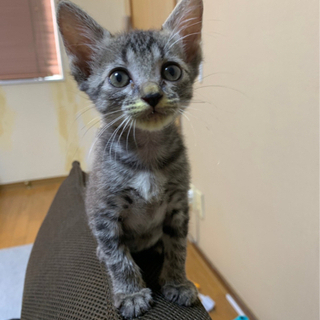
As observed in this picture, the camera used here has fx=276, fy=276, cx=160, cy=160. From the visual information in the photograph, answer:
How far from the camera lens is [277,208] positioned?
2.87ft

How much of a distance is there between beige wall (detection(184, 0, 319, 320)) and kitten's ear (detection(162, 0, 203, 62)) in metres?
0.25

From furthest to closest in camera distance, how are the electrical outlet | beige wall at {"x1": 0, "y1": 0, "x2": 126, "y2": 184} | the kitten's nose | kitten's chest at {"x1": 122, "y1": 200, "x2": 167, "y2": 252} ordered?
beige wall at {"x1": 0, "y1": 0, "x2": 126, "y2": 184}, the electrical outlet, kitten's chest at {"x1": 122, "y1": 200, "x2": 167, "y2": 252}, the kitten's nose

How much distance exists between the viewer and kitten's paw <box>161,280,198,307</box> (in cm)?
59

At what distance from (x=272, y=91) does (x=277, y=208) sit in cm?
36

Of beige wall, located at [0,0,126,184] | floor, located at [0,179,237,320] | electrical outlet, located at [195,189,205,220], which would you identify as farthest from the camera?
beige wall, located at [0,0,126,184]

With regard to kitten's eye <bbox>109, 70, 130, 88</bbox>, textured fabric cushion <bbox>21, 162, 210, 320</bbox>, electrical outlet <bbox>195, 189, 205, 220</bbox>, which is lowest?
electrical outlet <bbox>195, 189, 205, 220</bbox>

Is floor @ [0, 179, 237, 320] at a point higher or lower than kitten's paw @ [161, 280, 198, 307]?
lower

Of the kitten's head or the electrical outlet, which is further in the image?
the electrical outlet

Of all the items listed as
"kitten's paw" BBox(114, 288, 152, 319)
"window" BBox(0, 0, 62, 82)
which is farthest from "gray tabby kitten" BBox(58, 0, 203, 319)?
"window" BBox(0, 0, 62, 82)

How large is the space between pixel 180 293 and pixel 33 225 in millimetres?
1378

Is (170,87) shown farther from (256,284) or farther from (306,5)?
(256,284)

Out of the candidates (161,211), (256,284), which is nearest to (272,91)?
(161,211)

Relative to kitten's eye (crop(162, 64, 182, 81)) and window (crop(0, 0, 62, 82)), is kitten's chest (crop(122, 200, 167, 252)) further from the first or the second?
window (crop(0, 0, 62, 82))

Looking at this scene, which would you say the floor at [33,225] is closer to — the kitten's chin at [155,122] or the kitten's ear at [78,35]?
the kitten's chin at [155,122]
